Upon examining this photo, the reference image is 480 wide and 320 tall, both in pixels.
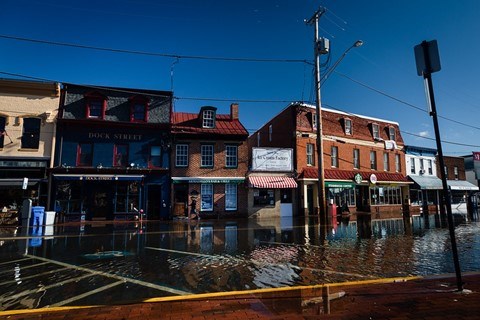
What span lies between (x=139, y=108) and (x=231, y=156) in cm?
846

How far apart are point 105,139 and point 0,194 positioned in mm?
7858

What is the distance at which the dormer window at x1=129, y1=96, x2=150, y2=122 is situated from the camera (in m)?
24.6

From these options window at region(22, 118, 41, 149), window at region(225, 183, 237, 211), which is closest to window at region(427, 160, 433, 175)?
window at region(225, 183, 237, 211)

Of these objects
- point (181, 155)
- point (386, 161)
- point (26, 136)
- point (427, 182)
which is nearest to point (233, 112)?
point (181, 155)

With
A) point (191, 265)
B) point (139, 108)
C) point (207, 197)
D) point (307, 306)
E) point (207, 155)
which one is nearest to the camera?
point (307, 306)

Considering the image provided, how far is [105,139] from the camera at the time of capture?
23.5 metres

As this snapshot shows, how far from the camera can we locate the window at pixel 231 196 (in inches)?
987

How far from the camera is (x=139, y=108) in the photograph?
24.8 m

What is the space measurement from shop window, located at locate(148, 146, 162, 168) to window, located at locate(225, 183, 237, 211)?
18.9 feet

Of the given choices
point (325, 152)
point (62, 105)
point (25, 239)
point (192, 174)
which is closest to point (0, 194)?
point (62, 105)

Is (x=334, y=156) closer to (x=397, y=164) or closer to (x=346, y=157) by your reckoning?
(x=346, y=157)

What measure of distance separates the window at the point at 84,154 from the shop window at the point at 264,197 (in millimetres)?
13133

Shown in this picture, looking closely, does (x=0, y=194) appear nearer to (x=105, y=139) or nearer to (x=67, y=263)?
(x=105, y=139)

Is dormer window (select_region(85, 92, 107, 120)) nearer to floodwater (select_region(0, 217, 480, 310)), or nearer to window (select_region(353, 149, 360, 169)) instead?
floodwater (select_region(0, 217, 480, 310))
